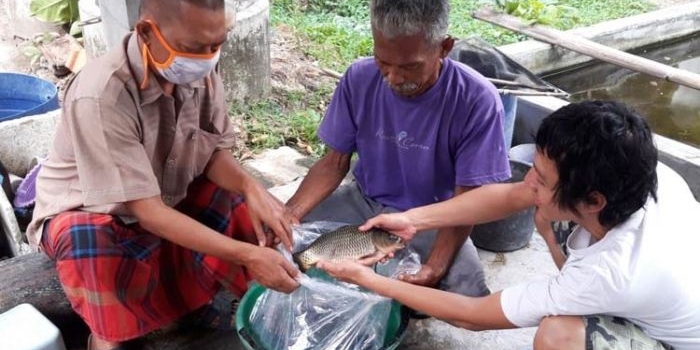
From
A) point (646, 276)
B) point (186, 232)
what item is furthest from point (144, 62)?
point (646, 276)

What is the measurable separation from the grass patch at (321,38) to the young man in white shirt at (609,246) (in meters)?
2.79

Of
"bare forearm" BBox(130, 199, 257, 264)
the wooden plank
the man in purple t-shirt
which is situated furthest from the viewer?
the wooden plank

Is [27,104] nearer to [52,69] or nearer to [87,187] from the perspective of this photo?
[52,69]

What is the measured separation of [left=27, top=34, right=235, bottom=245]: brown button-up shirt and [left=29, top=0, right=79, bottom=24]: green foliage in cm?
419

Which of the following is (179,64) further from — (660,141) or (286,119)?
(660,141)

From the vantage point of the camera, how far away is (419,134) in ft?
9.32

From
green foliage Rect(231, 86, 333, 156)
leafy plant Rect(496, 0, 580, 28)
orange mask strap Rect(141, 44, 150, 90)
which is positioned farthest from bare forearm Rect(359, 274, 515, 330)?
leafy plant Rect(496, 0, 580, 28)

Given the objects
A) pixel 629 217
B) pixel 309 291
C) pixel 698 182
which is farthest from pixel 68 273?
pixel 698 182

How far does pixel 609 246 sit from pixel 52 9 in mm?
5876

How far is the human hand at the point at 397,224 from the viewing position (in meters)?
2.61

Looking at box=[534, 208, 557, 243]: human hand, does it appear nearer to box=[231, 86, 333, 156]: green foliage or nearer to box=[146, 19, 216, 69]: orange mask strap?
box=[146, 19, 216, 69]: orange mask strap

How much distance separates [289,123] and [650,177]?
3.44 m

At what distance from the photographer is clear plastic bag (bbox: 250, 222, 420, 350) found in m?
2.64

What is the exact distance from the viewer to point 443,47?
261cm
